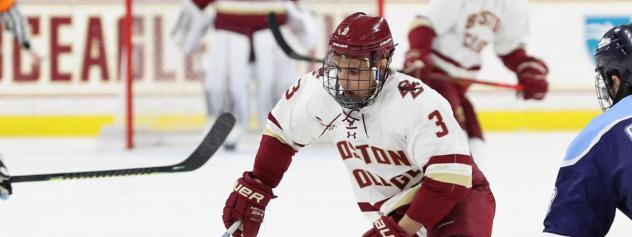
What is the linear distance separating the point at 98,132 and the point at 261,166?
4.64 m

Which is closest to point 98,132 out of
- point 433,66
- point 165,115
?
point 165,115

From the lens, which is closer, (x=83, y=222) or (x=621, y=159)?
(x=621, y=159)

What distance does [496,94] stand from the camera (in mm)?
6949

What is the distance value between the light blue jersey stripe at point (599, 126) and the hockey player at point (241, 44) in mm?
4548

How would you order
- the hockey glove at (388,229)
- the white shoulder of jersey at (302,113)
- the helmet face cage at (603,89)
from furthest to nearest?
the white shoulder of jersey at (302,113)
the hockey glove at (388,229)
the helmet face cage at (603,89)

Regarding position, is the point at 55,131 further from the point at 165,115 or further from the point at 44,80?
the point at 165,115

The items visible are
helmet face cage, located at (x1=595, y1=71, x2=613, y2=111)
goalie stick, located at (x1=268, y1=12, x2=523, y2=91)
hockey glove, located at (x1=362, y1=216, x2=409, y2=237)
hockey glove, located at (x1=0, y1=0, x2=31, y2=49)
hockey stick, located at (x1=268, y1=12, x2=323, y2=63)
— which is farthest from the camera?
hockey glove, located at (x1=0, y1=0, x2=31, y2=49)

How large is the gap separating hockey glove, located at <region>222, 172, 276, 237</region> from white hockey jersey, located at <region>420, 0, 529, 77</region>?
193cm

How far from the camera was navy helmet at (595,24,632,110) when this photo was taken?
1714mm

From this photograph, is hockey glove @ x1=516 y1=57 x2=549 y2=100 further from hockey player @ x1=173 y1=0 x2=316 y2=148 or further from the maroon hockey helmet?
hockey player @ x1=173 y1=0 x2=316 y2=148

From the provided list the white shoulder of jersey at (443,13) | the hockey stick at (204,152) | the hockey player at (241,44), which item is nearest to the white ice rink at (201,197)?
the hockey player at (241,44)

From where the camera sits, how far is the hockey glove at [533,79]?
4.21 metres

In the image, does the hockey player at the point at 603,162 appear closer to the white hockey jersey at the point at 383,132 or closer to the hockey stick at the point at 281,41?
the white hockey jersey at the point at 383,132

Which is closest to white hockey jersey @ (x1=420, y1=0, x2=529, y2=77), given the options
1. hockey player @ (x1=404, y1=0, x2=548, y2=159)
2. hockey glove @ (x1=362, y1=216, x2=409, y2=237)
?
hockey player @ (x1=404, y1=0, x2=548, y2=159)
